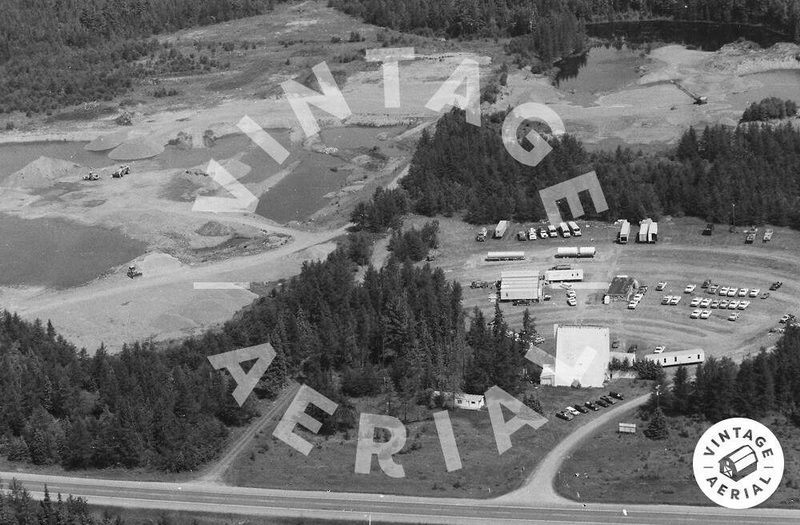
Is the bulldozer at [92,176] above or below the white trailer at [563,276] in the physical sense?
below

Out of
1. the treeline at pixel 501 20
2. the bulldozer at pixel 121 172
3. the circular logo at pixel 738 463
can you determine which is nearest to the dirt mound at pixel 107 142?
the bulldozer at pixel 121 172

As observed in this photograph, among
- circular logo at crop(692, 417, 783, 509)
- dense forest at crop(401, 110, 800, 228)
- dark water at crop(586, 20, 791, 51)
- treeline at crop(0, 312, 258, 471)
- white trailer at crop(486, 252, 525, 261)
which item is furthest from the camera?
dark water at crop(586, 20, 791, 51)

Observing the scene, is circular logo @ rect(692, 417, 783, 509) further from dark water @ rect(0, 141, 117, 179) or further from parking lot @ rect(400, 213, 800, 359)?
dark water @ rect(0, 141, 117, 179)

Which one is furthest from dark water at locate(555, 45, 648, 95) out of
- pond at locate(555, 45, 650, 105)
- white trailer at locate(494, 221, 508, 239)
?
white trailer at locate(494, 221, 508, 239)

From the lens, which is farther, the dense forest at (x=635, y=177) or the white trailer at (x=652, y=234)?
the dense forest at (x=635, y=177)

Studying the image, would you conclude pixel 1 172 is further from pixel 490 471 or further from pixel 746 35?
pixel 746 35

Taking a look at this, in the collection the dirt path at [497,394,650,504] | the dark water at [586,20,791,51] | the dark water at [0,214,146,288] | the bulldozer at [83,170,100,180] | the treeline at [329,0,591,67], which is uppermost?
the treeline at [329,0,591,67]

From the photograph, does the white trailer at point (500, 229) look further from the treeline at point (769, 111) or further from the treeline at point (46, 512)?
the treeline at point (46, 512)
